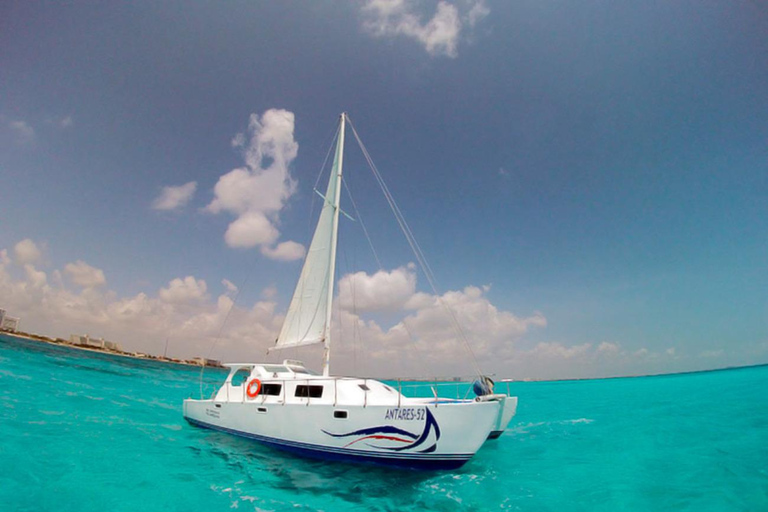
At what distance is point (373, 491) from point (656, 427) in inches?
768

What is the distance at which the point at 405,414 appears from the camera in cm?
935

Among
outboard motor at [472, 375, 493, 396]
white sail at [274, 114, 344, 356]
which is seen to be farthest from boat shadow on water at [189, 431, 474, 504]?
white sail at [274, 114, 344, 356]

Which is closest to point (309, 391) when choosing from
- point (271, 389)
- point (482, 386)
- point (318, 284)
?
point (271, 389)

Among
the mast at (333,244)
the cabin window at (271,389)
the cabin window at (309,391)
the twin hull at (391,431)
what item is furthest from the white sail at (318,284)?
the twin hull at (391,431)

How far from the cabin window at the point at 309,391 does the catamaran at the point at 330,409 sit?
0.11 ft

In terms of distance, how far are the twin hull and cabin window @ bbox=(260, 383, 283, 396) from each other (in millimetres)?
873

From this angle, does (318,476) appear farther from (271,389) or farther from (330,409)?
(271,389)

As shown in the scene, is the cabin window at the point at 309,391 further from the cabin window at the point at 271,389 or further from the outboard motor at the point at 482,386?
the outboard motor at the point at 482,386

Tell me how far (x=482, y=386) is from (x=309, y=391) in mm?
5979

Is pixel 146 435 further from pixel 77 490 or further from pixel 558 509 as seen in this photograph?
pixel 558 509

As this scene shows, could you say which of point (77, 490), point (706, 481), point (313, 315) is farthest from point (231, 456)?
point (706, 481)

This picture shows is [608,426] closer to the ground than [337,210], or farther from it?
closer to the ground

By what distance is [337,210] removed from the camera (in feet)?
47.9

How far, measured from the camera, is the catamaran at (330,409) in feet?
30.2
